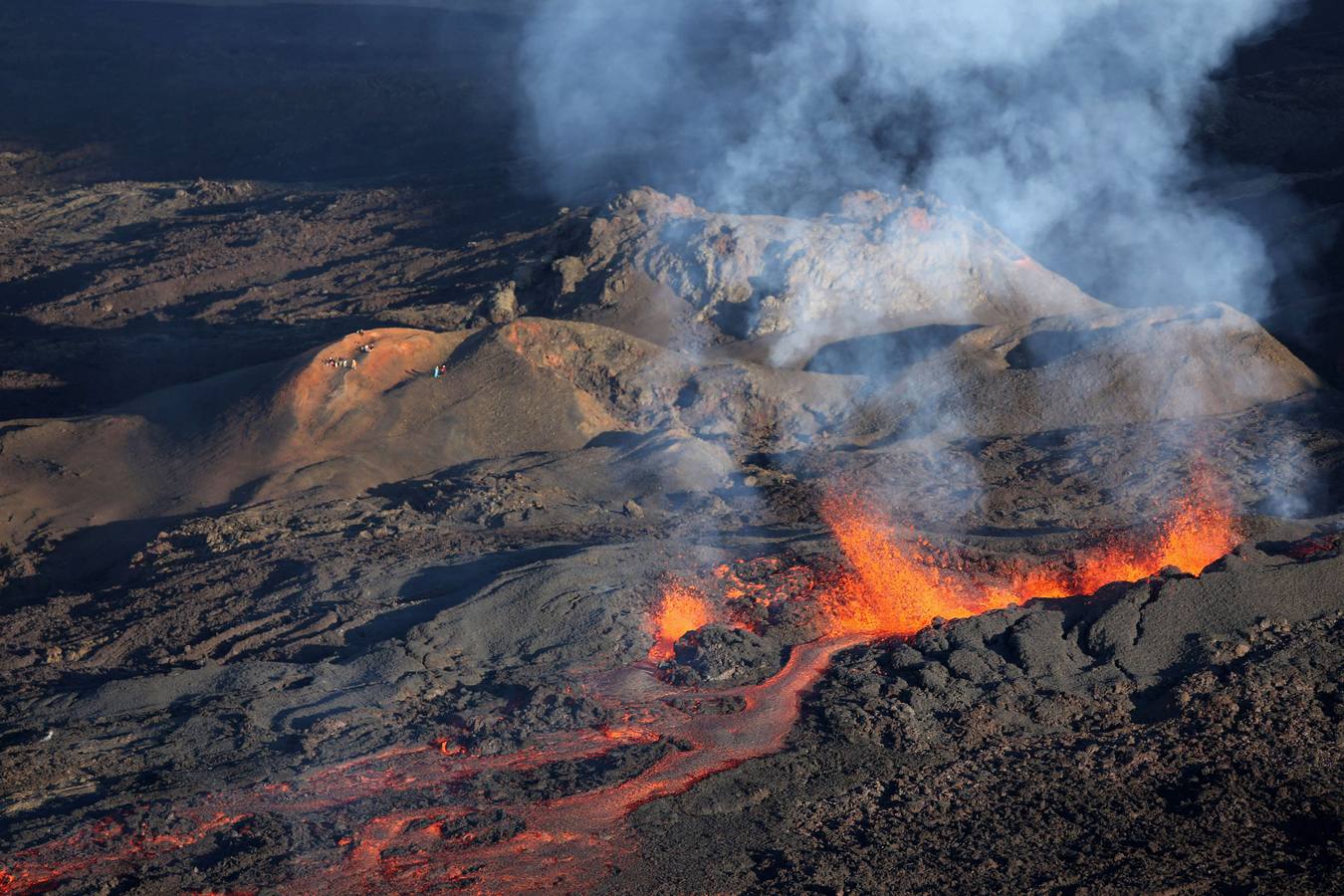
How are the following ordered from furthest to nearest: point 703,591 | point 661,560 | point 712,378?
point 712,378 < point 661,560 < point 703,591

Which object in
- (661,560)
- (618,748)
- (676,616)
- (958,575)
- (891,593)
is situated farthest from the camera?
(661,560)

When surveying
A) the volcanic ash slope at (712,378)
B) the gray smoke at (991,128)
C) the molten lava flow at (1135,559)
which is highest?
the gray smoke at (991,128)

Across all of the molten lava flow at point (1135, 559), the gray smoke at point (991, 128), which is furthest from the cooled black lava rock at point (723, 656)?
the gray smoke at point (991, 128)

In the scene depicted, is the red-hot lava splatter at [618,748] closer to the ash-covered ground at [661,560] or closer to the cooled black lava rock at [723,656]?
the ash-covered ground at [661,560]

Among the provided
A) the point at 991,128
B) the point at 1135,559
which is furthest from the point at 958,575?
the point at 991,128

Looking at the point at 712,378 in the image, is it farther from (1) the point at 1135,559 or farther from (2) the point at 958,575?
(1) the point at 1135,559

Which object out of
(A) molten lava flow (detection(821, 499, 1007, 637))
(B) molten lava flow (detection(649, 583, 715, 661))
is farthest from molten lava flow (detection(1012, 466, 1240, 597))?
(B) molten lava flow (detection(649, 583, 715, 661))
